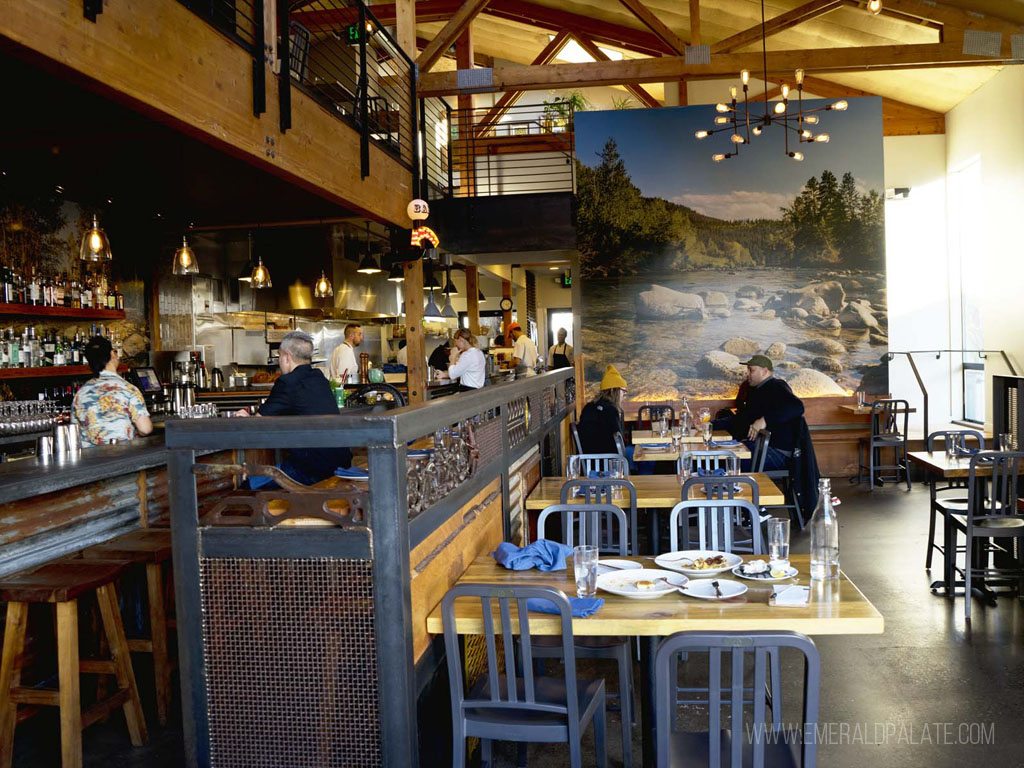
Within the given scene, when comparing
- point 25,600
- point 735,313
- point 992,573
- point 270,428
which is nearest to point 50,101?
point 25,600

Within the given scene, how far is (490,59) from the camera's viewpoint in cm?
1688

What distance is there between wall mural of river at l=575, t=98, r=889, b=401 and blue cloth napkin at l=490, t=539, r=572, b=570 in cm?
814

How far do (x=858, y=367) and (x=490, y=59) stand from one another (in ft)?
31.5

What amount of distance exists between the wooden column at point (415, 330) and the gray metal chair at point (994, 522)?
5552 millimetres

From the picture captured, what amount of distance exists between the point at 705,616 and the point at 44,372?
6796 mm

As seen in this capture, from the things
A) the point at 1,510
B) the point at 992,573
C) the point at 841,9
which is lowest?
the point at 992,573

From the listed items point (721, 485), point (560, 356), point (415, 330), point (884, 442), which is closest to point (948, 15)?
point (884, 442)

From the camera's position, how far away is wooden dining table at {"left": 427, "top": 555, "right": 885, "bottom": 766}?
261cm

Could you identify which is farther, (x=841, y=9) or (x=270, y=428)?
(x=841, y=9)

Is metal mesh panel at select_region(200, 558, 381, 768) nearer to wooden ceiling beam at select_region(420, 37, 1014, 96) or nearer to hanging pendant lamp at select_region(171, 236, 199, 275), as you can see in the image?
hanging pendant lamp at select_region(171, 236, 199, 275)

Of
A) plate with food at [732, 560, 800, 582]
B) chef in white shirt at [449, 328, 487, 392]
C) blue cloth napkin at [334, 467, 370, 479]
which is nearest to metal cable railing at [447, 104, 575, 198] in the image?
chef in white shirt at [449, 328, 487, 392]

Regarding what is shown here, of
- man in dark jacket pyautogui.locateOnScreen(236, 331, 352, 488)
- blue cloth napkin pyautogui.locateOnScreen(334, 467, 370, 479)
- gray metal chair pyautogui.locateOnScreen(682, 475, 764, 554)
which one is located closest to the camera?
blue cloth napkin pyautogui.locateOnScreen(334, 467, 370, 479)

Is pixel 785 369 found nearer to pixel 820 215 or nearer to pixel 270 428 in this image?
pixel 820 215

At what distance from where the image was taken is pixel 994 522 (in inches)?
210
